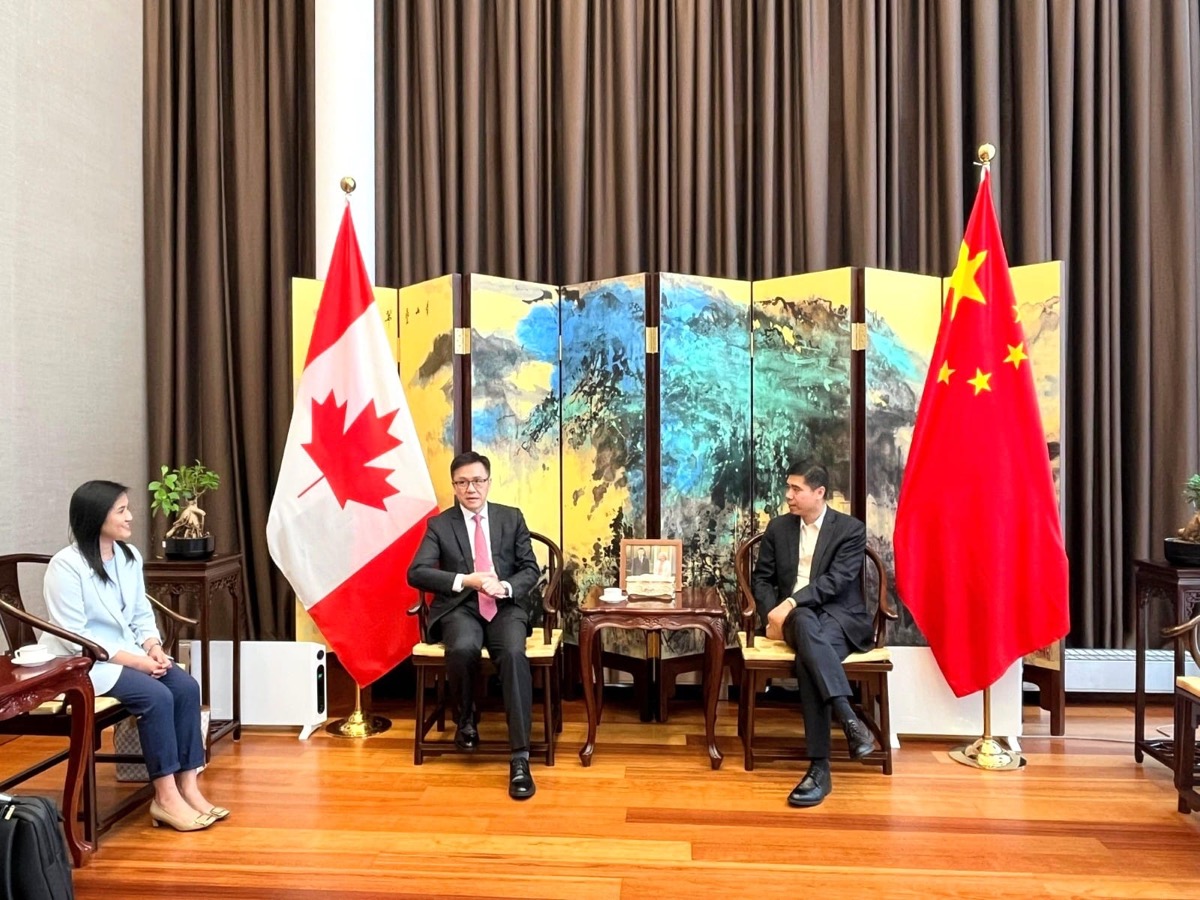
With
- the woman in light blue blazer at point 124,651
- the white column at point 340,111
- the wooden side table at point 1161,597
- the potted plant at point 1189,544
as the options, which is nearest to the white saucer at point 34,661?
the woman in light blue blazer at point 124,651

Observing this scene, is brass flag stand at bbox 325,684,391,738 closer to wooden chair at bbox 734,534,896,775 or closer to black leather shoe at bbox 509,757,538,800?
black leather shoe at bbox 509,757,538,800

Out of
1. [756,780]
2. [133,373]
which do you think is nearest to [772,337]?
[756,780]

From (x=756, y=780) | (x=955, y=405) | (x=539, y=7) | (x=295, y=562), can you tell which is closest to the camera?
(x=756, y=780)

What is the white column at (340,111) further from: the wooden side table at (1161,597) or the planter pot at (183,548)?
the wooden side table at (1161,597)

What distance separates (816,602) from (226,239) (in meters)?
3.56

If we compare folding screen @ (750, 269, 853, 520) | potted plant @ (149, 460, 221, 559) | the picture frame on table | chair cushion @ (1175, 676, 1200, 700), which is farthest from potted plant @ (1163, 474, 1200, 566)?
potted plant @ (149, 460, 221, 559)

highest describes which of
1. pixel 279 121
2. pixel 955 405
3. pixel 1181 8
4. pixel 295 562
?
pixel 1181 8

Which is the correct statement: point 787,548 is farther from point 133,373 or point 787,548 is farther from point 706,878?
point 133,373

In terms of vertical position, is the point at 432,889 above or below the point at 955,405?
below

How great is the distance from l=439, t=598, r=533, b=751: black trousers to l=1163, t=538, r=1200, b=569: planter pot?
250 cm

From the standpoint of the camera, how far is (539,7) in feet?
15.0

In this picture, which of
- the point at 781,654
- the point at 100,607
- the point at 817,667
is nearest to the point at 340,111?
the point at 100,607

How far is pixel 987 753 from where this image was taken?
3.44 metres

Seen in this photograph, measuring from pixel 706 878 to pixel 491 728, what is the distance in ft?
5.18
